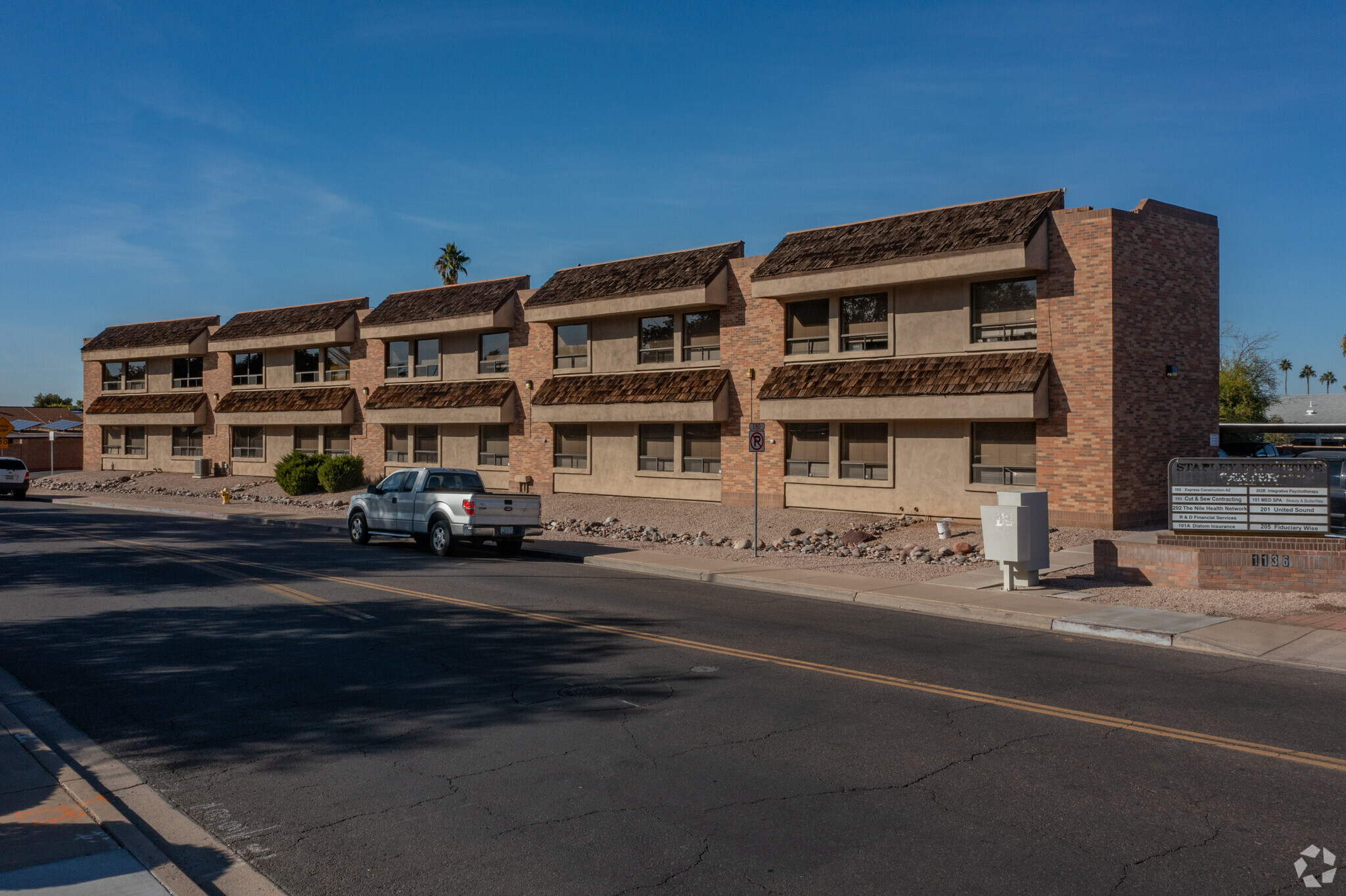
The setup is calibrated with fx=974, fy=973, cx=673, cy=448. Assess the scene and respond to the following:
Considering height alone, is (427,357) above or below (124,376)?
below

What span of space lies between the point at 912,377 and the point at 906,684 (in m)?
16.3

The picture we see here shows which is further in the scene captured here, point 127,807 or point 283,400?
point 283,400

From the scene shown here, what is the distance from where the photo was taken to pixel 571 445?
34.3m

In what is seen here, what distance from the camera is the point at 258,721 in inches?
312

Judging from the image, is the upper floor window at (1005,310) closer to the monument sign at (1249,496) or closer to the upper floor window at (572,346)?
the monument sign at (1249,496)

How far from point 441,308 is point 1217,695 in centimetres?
3245

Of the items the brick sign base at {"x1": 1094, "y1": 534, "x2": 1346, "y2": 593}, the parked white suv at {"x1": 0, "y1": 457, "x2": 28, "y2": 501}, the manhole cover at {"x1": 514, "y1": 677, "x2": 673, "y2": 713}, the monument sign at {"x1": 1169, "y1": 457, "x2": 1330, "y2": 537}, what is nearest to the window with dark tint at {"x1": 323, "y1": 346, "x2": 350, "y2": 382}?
the parked white suv at {"x1": 0, "y1": 457, "x2": 28, "y2": 501}

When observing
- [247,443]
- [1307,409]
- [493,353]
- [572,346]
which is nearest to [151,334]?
[247,443]

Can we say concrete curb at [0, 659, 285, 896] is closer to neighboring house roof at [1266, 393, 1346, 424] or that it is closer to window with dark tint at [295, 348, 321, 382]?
window with dark tint at [295, 348, 321, 382]

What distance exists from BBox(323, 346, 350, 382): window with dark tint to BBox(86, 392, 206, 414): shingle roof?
9.75 metres

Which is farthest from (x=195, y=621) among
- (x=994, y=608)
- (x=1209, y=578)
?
(x=1209, y=578)

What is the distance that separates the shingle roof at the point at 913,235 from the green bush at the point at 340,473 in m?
21.1

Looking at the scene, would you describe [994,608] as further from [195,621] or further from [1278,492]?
[195,621]

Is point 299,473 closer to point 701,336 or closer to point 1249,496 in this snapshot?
point 701,336
